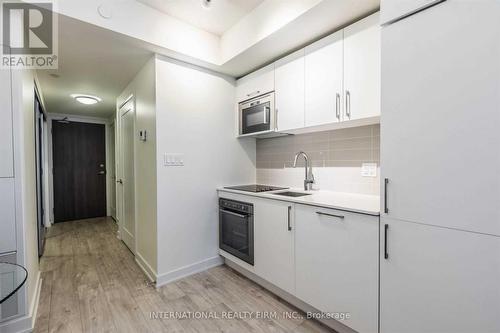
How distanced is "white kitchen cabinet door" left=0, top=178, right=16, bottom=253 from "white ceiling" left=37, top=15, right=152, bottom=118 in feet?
4.14

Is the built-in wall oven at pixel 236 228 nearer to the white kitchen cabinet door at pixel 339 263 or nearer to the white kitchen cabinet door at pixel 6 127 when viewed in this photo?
the white kitchen cabinet door at pixel 339 263

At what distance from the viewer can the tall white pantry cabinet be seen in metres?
0.98

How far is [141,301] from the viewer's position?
1994mm

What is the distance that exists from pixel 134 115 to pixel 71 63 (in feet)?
2.58

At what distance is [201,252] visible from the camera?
8.35 feet

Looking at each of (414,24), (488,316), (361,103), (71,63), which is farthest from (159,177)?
(488,316)

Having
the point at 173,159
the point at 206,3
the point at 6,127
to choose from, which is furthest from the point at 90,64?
the point at 206,3

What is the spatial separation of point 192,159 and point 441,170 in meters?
2.08

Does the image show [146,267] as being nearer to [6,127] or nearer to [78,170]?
[6,127]

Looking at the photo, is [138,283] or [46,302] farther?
[138,283]

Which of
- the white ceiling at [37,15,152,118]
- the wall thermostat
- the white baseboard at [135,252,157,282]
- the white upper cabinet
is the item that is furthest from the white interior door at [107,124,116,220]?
the white upper cabinet

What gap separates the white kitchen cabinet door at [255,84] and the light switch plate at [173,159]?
103 centimetres

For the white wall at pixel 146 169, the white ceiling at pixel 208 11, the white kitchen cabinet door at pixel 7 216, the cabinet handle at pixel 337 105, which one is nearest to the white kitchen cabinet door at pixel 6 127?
the white kitchen cabinet door at pixel 7 216

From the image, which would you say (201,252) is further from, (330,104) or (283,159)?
(330,104)
